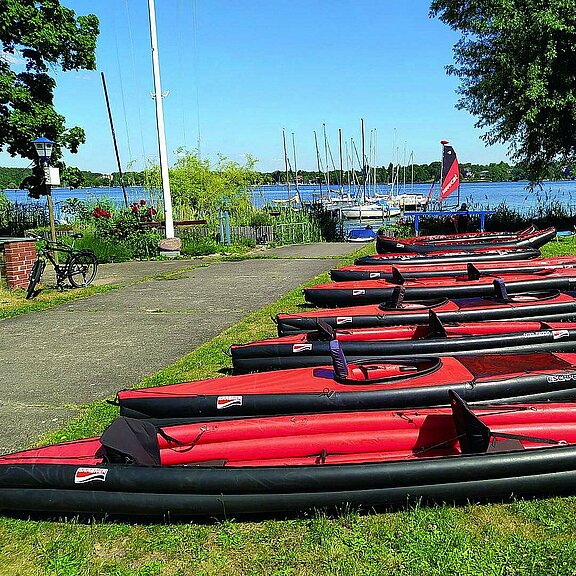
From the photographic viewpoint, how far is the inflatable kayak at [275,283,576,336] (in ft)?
21.5

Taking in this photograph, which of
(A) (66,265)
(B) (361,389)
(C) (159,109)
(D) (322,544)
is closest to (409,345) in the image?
(B) (361,389)

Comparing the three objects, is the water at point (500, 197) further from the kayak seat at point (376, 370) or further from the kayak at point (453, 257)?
the kayak seat at point (376, 370)

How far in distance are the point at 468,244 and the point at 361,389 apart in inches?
374

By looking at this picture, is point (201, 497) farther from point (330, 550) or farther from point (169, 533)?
point (330, 550)

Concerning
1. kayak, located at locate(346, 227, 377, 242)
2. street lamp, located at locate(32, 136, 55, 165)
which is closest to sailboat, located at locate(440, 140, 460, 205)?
kayak, located at locate(346, 227, 377, 242)

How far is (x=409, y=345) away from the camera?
18.1ft

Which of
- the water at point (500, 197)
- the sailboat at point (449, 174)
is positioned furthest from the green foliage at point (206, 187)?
the sailboat at point (449, 174)

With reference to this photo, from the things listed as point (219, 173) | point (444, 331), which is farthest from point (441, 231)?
point (444, 331)

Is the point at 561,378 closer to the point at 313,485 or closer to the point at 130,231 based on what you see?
the point at 313,485

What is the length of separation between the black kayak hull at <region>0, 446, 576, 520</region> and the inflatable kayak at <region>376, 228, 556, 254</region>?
9361 mm

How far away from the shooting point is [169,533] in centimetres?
335

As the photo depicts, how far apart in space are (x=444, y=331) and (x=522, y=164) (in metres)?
17.5

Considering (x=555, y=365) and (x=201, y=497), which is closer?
(x=201, y=497)

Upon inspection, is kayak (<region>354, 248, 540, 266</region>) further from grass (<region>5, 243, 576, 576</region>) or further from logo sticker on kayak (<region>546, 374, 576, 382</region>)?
grass (<region>5, 243, 576, 576</region>)
